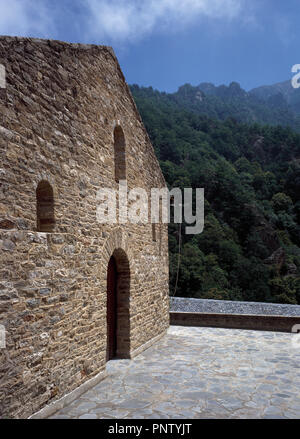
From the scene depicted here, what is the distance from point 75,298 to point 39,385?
127cm

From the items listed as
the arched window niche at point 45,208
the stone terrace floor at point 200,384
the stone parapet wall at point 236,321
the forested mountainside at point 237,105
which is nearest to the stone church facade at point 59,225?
the arched window niche at point 45,208

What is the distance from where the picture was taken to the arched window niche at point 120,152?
24.0 feet

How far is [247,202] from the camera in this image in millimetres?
35219

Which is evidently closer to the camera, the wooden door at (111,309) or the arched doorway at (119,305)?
the wooden door at (111,309)

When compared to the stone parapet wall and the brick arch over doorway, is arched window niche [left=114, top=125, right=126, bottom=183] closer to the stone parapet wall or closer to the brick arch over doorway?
the brick arch over doorway

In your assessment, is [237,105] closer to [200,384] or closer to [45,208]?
[200,384]

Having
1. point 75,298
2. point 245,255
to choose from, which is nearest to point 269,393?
point 75,298

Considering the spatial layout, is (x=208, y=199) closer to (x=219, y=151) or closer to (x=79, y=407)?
(x=219, y=151)

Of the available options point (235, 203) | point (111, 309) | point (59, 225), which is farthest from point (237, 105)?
point (59, 225)

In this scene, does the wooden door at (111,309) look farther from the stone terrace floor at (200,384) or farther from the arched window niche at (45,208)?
the arched window niche at (45,208)

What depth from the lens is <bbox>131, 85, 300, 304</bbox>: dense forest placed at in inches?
1099

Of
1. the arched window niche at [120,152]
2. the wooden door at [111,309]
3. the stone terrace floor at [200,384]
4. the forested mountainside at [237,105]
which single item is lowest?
the stone terrace floor at [200,384]

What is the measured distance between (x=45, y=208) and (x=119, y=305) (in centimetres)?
335

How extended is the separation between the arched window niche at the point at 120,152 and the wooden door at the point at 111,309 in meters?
1.81
